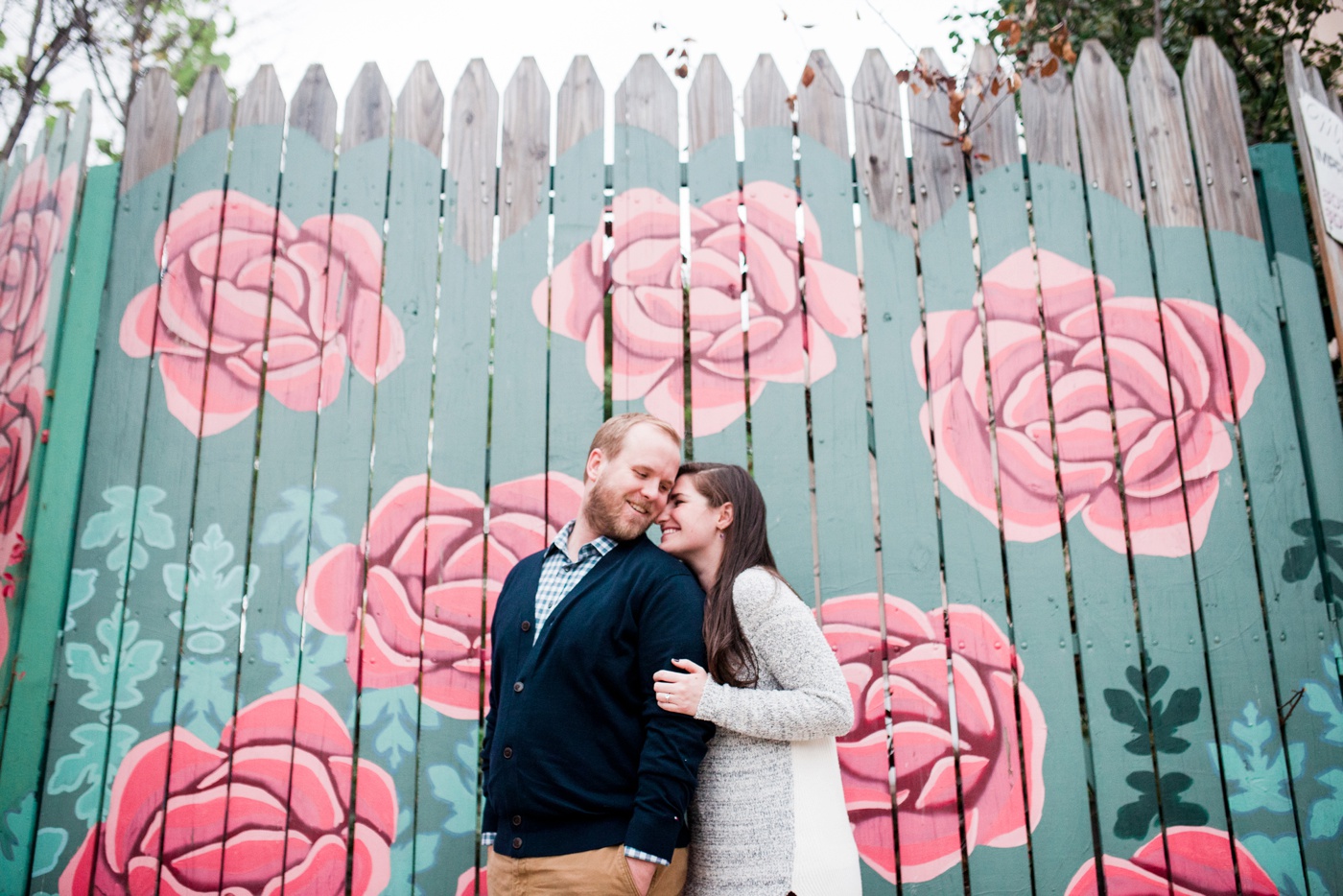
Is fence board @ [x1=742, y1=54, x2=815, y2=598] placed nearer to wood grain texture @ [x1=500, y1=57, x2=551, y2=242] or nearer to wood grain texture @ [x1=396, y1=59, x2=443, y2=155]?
wood grain texture @ [x1=500, y1=57, x2=551, y2=242]

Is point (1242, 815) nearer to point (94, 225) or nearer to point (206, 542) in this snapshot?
point (206, 542)

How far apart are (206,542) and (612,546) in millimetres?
1571

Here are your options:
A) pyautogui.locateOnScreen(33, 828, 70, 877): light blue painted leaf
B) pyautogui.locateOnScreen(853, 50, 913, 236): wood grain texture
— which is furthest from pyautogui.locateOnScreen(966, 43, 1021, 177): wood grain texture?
pyautogui.locateOnScreen(33, 828, 70, 877): light blue painted leaf

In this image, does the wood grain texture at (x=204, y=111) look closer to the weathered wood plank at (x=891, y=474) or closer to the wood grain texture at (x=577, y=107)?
the wood grain texture at (x=577, y=107)

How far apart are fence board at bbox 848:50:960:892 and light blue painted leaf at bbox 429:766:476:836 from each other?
3.85ft

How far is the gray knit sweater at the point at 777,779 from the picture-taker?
1.93 metres

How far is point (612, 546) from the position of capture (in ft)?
7.41

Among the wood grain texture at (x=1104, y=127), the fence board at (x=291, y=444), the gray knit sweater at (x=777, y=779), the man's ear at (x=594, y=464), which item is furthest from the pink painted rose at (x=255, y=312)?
the wood grain texture at (x=1104, y=127)

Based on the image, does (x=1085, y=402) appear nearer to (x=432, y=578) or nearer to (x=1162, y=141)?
(x=1162, y=141)

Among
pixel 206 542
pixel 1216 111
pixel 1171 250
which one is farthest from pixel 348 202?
pixel 1216 111

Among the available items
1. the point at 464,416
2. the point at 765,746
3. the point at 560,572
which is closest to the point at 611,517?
the point at 560,572

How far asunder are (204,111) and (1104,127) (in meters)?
3.34

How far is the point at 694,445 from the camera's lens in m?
2.89

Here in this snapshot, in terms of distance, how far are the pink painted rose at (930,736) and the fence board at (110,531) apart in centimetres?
231
